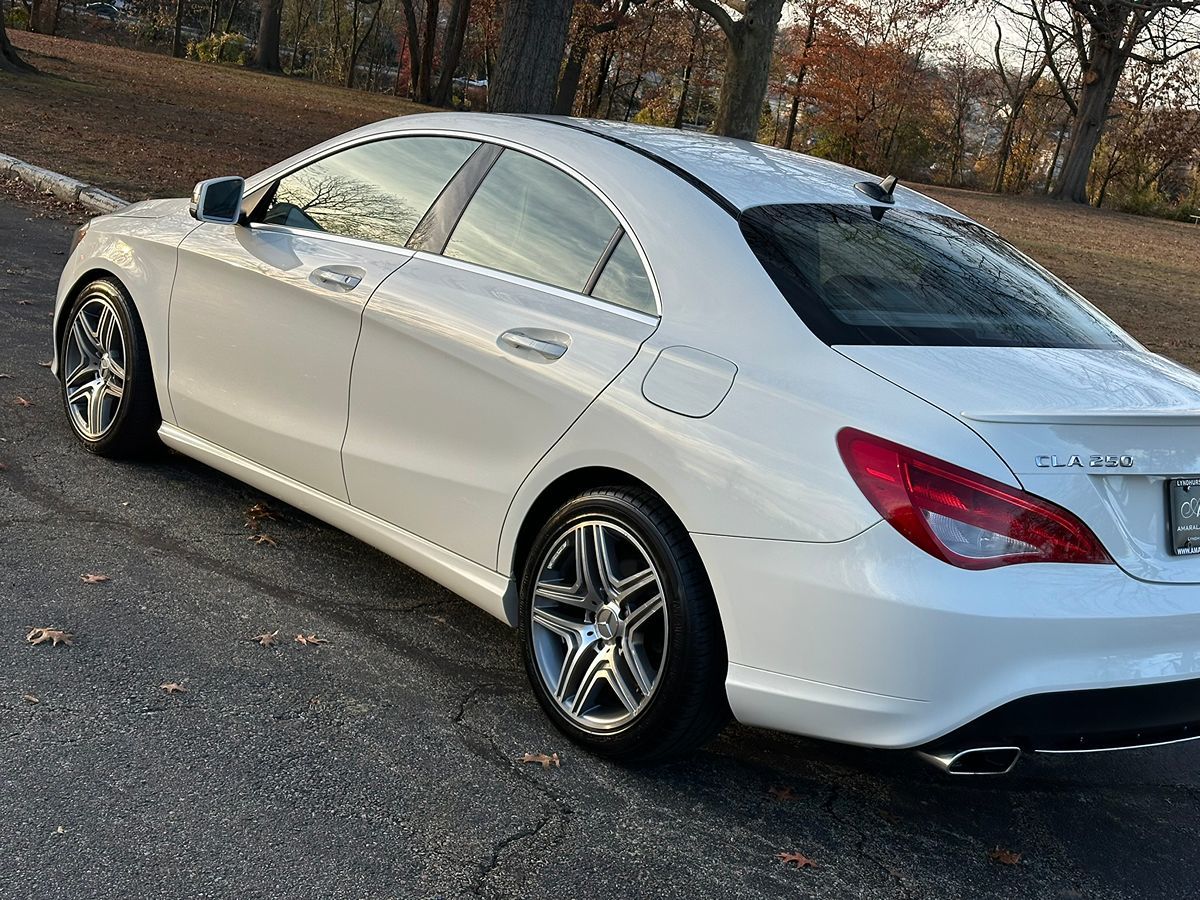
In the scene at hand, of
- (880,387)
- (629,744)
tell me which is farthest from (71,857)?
(880,387)

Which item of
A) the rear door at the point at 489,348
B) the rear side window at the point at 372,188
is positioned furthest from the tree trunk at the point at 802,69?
the rear door at the point at 489,348

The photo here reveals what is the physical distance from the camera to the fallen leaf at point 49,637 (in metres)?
3.82

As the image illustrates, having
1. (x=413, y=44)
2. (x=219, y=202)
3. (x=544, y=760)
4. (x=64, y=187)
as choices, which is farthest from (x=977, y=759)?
(x=413, y=44)

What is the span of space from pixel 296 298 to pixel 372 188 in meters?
0.46

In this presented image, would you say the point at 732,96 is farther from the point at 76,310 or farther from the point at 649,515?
the point at 649,515

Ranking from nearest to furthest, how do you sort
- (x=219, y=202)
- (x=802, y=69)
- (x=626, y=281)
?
(x=626, y=281), (x=219, y=202), (x=802, y=69)

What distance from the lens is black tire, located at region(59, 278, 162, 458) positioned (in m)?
5.16

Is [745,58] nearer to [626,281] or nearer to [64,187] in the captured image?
[64,187]

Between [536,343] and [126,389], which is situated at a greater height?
[536,343]

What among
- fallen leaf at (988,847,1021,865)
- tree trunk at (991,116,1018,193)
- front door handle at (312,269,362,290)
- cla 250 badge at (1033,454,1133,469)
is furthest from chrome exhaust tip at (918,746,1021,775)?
tree trunk at (991,116,1018,193)

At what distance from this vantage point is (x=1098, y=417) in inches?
118

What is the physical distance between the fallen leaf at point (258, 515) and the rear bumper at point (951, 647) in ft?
8.16

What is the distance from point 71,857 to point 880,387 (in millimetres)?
2080

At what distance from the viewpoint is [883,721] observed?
9.75 feet
